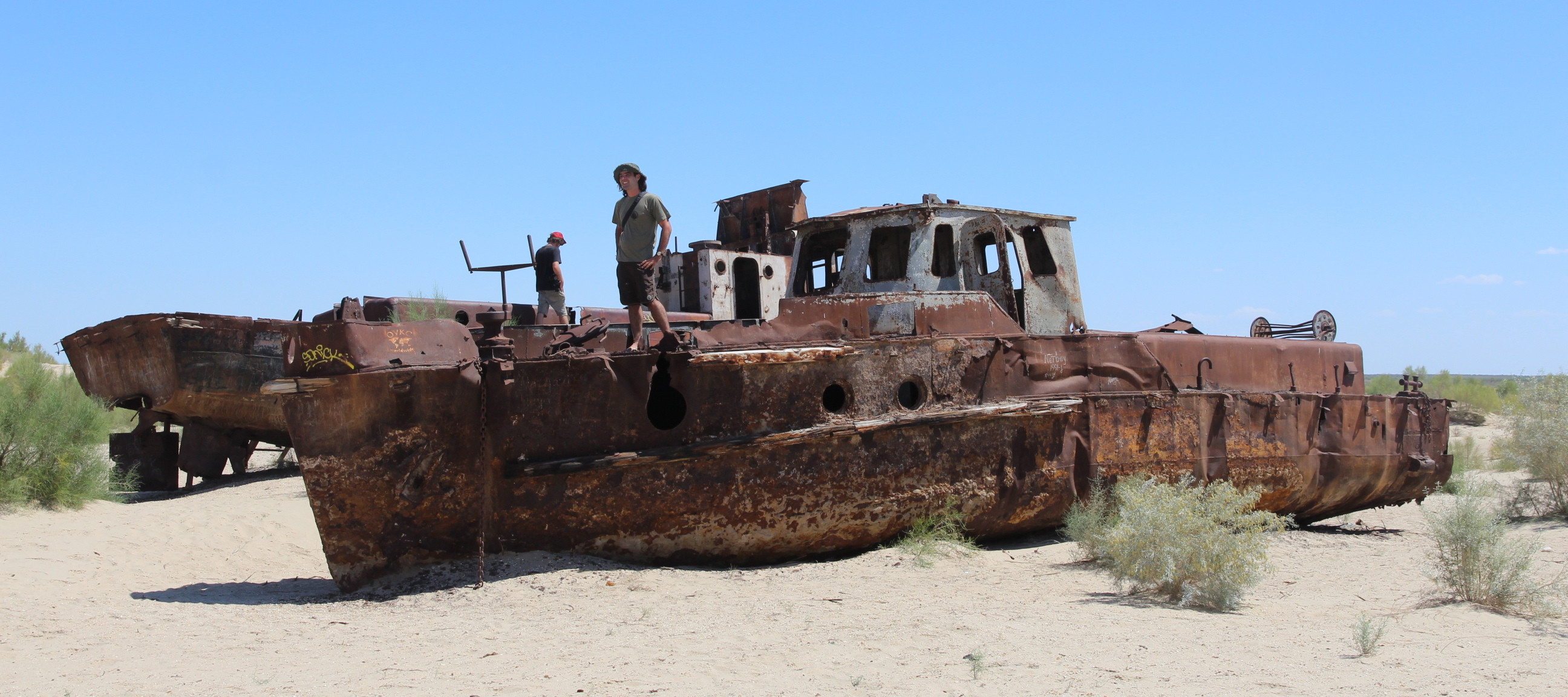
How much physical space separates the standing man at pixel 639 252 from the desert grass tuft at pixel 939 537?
5.87 feet

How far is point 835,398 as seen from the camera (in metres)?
6.01

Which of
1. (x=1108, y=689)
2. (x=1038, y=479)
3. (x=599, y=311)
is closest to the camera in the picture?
(x=1108, y=689)

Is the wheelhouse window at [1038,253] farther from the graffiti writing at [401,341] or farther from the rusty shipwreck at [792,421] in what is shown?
the graffiti writing at [401,341]

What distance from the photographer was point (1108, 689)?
3.64 m

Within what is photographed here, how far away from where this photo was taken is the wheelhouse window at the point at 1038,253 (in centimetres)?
833

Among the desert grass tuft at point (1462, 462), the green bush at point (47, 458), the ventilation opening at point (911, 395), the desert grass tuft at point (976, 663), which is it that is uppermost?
the ventilation opening at point (911, 395)

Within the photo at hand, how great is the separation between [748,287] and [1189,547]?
7.44m

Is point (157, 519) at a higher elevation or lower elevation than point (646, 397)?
lower

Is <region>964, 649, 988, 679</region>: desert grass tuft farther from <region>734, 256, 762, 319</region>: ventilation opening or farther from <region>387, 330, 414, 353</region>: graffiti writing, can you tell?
<region>734, 256, 762, 319</region>: ventilation opening

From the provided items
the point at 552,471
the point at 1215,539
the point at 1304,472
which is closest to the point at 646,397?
the point at 552,471

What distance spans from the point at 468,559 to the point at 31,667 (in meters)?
1.84

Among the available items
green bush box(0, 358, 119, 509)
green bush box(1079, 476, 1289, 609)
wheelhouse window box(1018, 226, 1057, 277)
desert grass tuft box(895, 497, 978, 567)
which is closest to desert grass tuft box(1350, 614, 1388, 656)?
green bush box(1079, 476, 1289, 609)

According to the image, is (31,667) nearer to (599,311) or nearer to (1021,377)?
(1021,377)

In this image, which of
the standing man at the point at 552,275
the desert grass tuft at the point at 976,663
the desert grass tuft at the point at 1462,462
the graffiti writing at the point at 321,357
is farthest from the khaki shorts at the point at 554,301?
the desert grass tuft at the point at 1462,462
